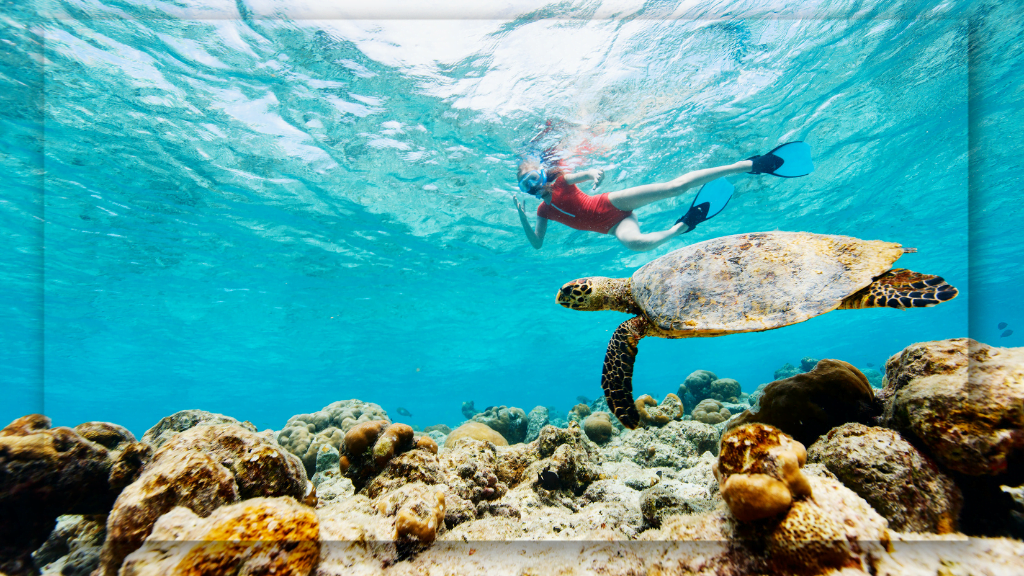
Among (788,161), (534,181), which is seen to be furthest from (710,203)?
(534,181)

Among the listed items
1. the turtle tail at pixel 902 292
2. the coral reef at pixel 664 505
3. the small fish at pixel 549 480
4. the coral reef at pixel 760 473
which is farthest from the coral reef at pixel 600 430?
the coral reef at pixel 760 473

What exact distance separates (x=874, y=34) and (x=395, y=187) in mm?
12543

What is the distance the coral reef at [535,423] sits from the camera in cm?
850

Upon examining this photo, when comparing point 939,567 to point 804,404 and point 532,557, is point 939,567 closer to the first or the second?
point 804,404

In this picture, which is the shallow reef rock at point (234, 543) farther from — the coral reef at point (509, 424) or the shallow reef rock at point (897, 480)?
the coral reef at point (509, 424)

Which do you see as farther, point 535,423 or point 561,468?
point 535,423

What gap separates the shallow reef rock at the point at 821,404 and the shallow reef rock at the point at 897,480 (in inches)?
19.0

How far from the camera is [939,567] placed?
1141mm

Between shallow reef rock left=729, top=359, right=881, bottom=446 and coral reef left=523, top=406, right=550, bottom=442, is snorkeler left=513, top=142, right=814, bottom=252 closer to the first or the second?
shallow reef rock left=729, top=359, right=881, bottom=446

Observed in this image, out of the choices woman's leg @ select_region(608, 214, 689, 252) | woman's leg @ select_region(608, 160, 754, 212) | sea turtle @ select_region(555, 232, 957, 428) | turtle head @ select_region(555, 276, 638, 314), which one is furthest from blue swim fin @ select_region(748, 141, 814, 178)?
turtle head @ select_region(555, 276, 638, 314)

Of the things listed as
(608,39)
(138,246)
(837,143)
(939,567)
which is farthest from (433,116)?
(138,246)

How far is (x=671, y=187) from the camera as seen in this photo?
6.04 m

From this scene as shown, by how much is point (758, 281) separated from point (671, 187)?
155 inches

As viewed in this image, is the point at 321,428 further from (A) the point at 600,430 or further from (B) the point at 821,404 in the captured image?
(B) the point at 821,404
